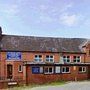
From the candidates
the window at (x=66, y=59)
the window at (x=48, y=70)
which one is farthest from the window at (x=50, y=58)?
the window at (x=48, y=70)

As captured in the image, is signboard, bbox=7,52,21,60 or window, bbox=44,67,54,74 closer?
window, bbox=44,67,54,74

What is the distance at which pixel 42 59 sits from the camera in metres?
55.4

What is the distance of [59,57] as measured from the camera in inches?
2226

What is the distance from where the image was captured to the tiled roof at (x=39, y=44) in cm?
5509

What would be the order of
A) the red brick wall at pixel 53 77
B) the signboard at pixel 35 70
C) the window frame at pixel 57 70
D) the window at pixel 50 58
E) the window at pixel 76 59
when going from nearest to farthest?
1. the red brick wall at pixel 53 77
2. the signboard at pixel 35 70
3. the window frame at pixel 57 70
4. the window at pixel 50 58
5. the window at pixel 76 59

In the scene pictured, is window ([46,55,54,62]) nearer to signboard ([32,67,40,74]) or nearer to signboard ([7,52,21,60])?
signboard ([7,52,21,60])

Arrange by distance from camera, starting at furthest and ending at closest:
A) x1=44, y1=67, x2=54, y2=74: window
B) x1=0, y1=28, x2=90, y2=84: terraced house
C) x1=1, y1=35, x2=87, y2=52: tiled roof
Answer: x1=1, y1=35, x2=87, y2=52: tiled roof < x1=44, y1=67, x2=54, y2=74: window < x1=0, y1=28, x2=90, y2=84: terraced house

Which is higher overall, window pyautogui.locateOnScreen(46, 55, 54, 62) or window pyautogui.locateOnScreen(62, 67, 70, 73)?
window pyautogui.locateOnScreen(46, 55, 54, 62)

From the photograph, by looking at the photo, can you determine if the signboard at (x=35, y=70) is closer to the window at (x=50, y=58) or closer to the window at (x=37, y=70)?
the window at (x=37, y=70)

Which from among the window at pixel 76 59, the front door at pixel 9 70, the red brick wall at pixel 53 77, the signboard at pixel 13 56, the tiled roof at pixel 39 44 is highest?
the tiled roof at pixel 39 44

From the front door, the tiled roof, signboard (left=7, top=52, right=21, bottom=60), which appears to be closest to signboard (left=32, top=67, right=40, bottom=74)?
signboard (left=7, top=52, right=21, bottom=60)

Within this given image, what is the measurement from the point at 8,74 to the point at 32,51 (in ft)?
19.0

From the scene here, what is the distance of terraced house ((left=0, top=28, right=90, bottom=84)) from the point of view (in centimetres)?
4825

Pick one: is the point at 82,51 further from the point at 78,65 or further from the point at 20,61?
the point at 20,61
